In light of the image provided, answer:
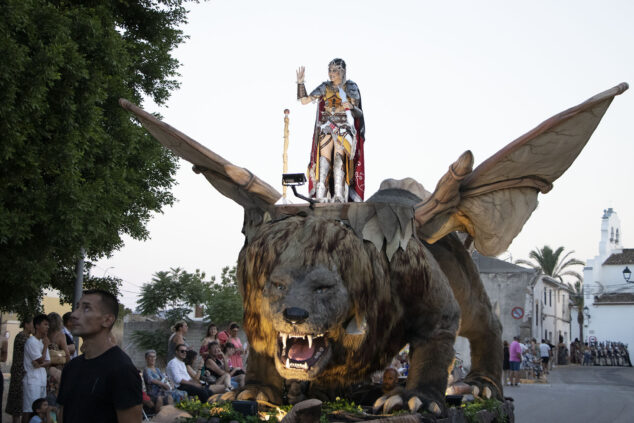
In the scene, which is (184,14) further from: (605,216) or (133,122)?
(605,216)

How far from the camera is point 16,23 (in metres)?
10.9

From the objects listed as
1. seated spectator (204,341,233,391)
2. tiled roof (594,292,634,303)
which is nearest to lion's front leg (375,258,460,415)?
seated spectator (204,341,233,391)

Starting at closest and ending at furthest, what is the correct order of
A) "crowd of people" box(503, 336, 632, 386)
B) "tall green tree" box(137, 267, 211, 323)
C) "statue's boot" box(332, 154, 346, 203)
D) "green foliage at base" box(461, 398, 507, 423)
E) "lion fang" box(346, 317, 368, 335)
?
1. "lion fang" box(346, 317, 368, 335)
2. "green foliage at base" box(461, 398, 507, 423)
3. "statue's boot" box(332, 154, 346, 203)
4. "crowd of people" box(503, 336, 632, 386)
5. "tall green tree" box(137, 267, 211, 323)

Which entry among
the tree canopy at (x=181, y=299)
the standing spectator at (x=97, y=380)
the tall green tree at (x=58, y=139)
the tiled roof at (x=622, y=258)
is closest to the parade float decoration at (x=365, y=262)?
the standing spectator at (x=97, y=380)

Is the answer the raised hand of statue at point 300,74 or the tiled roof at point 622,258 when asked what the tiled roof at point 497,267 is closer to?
the tiled roof at point 622,258

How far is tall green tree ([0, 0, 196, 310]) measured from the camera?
11.2m

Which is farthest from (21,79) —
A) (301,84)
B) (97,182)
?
(301,84)

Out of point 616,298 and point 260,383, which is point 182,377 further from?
point 616,298

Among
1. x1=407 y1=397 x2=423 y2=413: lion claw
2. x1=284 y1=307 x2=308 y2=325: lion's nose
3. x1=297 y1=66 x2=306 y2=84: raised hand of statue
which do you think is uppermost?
x1=297 y1=66 x2=306 y2=84: raised hand of statue

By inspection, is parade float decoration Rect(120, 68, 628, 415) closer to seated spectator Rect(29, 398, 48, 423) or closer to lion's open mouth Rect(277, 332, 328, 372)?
lion's open mouth Rect(277, 332, 328, 372)

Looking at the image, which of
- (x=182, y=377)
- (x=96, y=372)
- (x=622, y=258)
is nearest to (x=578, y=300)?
(x=622, y=258)

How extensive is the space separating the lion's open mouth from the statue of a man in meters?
1.90

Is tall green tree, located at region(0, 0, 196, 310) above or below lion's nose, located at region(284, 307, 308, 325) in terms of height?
above

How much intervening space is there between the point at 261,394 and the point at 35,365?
4453mm
